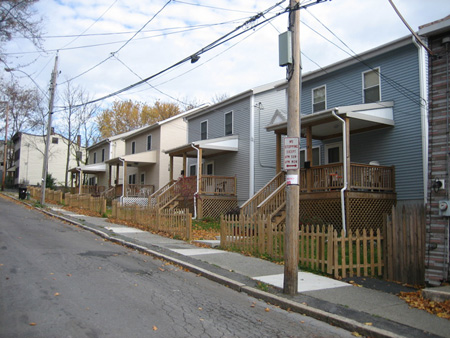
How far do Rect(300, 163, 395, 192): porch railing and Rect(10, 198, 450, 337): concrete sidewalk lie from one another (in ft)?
17.9

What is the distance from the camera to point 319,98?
60.8 ft

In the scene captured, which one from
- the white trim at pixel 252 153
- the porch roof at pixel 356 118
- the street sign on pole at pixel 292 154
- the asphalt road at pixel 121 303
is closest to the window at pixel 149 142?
the white trim at pixel 252 153

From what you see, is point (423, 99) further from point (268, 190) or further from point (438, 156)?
point (438, 156)

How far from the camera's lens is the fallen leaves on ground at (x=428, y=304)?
20.1ft

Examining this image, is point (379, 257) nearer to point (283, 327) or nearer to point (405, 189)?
point (283, 327)

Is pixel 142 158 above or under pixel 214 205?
above

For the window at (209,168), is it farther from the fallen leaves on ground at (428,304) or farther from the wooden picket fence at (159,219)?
the fallen leaves on ground at (428,304)

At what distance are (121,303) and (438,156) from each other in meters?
6.31

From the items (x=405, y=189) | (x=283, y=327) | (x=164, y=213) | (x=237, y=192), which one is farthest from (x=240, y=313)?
(x=237, y=192)

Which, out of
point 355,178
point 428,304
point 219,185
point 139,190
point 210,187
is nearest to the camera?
point 428,304

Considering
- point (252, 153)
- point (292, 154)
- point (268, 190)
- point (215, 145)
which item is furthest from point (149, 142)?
point (292, 154)

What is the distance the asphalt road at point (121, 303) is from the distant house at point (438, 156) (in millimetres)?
3002

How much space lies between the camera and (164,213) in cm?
1522

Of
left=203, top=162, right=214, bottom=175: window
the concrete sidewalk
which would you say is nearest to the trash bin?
left=203, top=162, right=214, bottom=175: window
